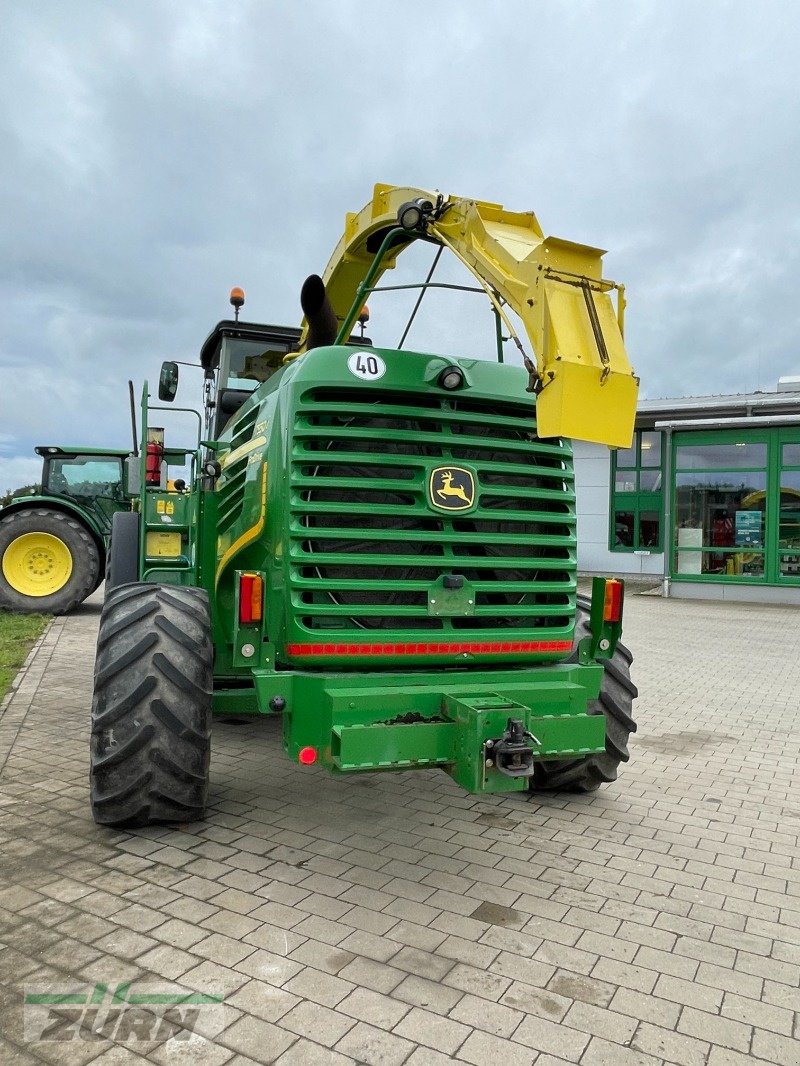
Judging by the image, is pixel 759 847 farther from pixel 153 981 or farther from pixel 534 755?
pixel 153 981

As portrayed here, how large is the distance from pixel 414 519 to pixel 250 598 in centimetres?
87

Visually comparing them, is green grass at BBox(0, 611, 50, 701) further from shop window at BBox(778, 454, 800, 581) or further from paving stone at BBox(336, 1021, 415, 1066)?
shop window at BBox(778, 454, 800, 581)

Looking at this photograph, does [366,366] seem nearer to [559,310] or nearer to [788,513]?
[559,310]

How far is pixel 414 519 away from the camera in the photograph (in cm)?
393

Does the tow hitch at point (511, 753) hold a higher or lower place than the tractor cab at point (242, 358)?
lower

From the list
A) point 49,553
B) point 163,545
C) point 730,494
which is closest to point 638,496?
point 730,494

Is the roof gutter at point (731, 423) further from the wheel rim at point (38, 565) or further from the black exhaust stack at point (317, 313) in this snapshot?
the black exhaust stack at point (317, 313)

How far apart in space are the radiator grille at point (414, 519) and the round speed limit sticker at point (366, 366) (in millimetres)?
72

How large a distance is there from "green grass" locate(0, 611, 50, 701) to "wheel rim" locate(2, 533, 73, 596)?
44 centimetres

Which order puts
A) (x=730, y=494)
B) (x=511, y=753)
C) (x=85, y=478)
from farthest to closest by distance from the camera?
(x=730, y=494) < (x=85, y=478) < (x=511, y=753)

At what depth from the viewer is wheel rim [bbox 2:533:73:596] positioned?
1202cm

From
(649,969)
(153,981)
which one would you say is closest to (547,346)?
(649,969)

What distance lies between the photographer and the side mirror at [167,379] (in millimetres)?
5434

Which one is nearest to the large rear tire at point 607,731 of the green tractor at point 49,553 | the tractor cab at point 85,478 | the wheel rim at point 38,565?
the green tractor at point 49,553
